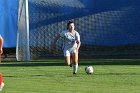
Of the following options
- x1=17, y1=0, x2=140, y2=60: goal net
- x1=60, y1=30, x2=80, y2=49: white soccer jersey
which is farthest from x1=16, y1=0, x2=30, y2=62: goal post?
x1=60, y1=30, x2=80, y2=49: white soccer jersey

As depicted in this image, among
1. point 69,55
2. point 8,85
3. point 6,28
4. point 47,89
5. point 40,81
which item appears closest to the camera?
point 47,89

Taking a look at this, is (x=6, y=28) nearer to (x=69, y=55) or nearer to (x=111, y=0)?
(x=111, y=0)

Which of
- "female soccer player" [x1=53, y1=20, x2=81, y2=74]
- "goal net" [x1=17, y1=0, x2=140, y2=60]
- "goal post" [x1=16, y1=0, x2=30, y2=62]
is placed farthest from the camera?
"goal net" [x1=17, y1=0, x2=140, y2=60]

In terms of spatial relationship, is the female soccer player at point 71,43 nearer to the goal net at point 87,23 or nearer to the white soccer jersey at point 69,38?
the white soccer jersey at point 69,38

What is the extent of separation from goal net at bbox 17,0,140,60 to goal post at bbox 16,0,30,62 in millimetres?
1038

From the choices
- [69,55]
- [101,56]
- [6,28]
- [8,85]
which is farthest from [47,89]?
[101,56]

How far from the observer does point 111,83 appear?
1811cm

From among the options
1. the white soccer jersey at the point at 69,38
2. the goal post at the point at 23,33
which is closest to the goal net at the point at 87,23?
the goal post at the point at 23,33

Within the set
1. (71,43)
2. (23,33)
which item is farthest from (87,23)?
(71,43)

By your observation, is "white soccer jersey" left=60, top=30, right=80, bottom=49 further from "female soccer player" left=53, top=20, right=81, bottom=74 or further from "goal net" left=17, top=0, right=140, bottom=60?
"goal net" left=17, top=0, right=140, bottom=60

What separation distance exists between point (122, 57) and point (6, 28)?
27.2ft

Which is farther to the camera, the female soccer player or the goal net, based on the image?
the goal net

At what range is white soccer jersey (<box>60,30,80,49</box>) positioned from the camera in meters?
22.3

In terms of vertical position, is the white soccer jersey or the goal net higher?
the white soccer jersey
